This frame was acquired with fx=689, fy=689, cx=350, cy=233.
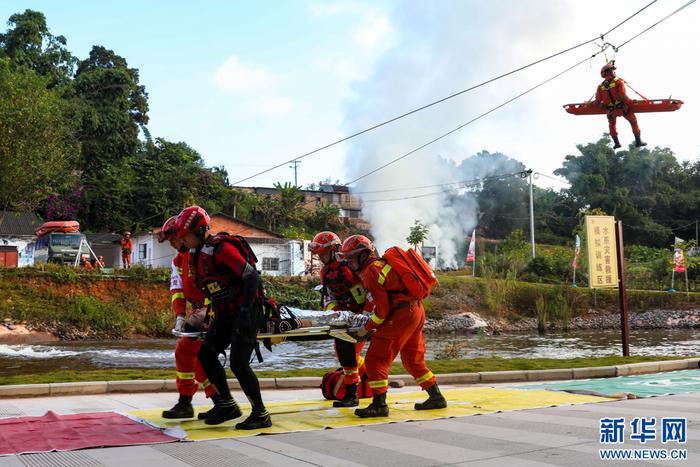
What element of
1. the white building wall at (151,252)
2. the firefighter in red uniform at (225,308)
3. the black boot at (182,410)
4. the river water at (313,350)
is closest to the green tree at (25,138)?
the white building wall at (151,252)

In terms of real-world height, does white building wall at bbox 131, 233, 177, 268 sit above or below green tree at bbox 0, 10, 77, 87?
below

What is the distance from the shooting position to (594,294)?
40.1m

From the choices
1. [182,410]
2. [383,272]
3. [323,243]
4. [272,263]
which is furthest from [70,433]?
[272,263]

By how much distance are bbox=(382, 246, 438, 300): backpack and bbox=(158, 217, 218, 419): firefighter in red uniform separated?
2.11 metres

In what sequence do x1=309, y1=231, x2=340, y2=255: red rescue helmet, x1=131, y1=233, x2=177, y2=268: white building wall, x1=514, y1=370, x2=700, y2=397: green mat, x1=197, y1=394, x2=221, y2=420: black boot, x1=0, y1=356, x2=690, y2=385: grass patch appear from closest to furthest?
1. x1=197, y1=394, x2=221, y2=420: black boot
2. x1=309, y1=231, x2=340, y2=255: red rescue helmet
3. x1=514, y1=370, x2=700, y2=397: green mat
4. x1=0, y1=356, x2=690, y2=385: grass patch
5. x1=131, y1=233, x2=177, y2=268: white building wall

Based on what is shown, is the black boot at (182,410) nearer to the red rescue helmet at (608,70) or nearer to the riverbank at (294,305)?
the red rescue helmet at (608,70)

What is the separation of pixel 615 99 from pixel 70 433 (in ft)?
36.3

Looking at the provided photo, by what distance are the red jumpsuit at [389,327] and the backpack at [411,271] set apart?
0.20 feet

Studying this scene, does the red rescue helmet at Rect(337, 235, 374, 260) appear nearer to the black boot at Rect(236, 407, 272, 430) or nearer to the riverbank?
the black boot at Rect(236, 407, 272, 430)

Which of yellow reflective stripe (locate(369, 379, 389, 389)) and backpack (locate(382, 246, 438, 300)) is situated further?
backpack (locate(382, 246, 438, 300))

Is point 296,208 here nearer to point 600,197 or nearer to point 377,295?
point 600,197

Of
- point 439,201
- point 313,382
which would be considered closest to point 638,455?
point 313,382

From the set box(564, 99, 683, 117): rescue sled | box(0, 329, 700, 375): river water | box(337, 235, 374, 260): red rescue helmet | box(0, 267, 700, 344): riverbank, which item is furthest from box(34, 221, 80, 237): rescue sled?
box(337, 235, 374, 260): red rescue helmet

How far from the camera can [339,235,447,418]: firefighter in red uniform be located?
7227 millimetres
